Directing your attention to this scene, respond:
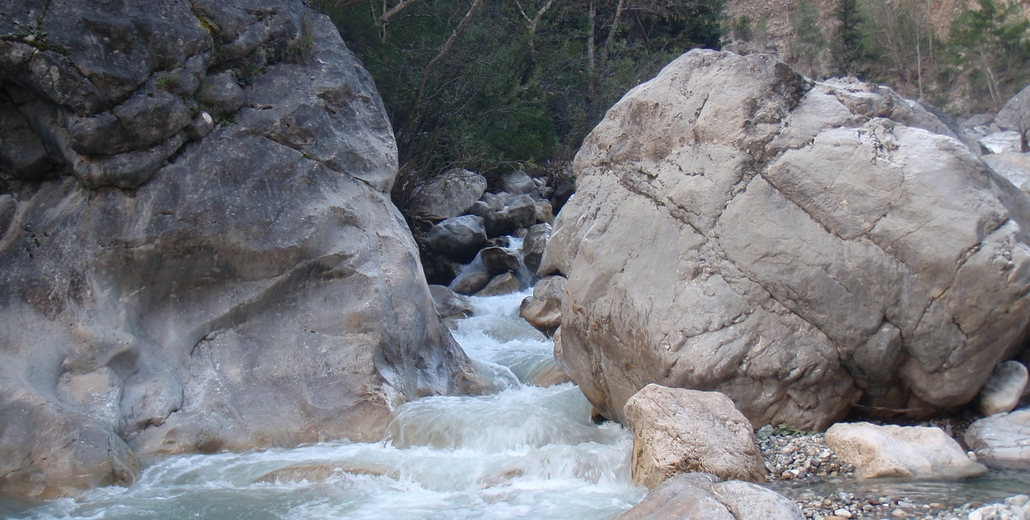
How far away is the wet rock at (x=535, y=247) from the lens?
11.9 meters

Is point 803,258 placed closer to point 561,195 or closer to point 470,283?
point 470,283

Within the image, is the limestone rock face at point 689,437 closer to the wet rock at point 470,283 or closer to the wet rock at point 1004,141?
the wet rock at point 470,283

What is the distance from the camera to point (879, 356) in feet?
15.6

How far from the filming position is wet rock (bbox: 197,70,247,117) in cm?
676

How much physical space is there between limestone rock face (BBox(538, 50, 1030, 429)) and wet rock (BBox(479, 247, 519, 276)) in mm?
6132

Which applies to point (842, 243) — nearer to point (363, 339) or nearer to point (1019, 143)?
point (363, 339)

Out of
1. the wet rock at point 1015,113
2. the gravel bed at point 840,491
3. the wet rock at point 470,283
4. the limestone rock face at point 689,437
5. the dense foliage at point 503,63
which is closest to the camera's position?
the gravel bed at point 840,491

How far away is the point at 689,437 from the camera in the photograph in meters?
4.28

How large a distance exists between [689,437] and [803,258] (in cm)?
140

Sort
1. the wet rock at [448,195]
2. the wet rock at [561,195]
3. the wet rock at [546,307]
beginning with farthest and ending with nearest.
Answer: the wet rock at [561,195] < the wet rock at [448,195] < the wet rock at [546,307]

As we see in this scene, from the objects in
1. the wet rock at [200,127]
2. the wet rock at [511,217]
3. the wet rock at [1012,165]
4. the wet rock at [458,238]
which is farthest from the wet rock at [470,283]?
the wet rock at [1012,165]

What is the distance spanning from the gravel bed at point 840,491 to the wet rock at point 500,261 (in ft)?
23.5

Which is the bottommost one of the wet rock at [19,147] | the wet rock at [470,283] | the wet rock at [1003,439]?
the wet rock at [470,283]

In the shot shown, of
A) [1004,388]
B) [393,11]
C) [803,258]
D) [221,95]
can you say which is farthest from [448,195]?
[1004,388]
